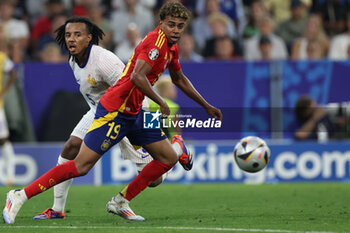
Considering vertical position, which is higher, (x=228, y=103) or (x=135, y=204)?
(x=228, y=103)

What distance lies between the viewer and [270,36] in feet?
51.5

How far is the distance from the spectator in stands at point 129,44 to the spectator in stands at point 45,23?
168 centimetres

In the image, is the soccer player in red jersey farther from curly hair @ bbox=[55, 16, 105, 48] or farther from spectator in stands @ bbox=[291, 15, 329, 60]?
spectator in stands @ bbox=[291, 15, 329, 60]

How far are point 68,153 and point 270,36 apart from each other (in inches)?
334

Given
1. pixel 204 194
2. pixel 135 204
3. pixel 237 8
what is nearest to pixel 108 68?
pixel 135 204

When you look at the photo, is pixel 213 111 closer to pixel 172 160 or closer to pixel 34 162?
Answer: pixel 172 160

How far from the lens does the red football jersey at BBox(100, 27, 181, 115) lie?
7.24 m

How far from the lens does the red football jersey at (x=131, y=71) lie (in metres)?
7.24

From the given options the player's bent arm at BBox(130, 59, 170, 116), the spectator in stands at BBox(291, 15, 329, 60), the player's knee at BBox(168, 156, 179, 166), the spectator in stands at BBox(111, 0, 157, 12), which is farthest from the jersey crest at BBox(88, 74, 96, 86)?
the spectator in stands at BBox(111, 0, 157, 12)

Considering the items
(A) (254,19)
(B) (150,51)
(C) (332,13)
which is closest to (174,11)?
(B) (150,51)

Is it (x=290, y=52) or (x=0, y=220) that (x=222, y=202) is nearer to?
(x=0, y=220)

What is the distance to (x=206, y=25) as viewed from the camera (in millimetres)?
16188

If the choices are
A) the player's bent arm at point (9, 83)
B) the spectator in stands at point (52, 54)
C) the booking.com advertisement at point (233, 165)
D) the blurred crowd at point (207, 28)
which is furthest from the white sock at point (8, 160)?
the spectator in stands at point (52, 54)

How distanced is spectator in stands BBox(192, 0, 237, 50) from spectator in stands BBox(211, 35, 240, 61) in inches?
31.1
